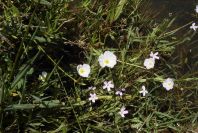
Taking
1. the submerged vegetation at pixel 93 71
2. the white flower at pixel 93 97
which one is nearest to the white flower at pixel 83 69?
the submerged vegetation at pixel 93 71

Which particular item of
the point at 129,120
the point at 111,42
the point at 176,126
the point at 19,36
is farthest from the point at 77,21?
the point at 176,126

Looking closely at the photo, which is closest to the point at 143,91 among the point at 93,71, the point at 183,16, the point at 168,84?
the point at 168,84

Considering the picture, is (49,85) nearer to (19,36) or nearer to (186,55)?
(19,36)

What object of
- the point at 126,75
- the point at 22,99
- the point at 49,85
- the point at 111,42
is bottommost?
the point at 22,99

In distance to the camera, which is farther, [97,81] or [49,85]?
[97,81]

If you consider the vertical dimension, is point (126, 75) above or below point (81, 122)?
above

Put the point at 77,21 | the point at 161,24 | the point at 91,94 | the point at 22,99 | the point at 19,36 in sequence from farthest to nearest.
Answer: the point at 161,24
the point at 77,21
the point at 91,94
the point at 19,36
the point at 22,99

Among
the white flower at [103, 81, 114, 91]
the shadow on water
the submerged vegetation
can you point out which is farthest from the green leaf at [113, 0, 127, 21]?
the white flower at [103, 81, 114, 91]

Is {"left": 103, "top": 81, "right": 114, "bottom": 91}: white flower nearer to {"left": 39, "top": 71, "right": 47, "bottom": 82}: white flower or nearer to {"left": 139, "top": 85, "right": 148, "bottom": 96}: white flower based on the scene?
{"left": 139, "top": 85, "right": 148, "bottom": 96}: white flower
